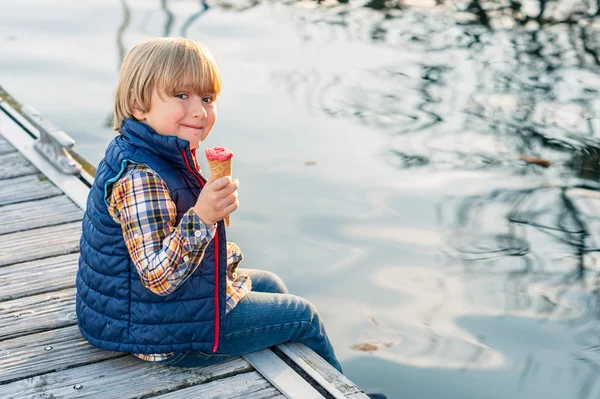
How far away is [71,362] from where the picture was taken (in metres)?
2.58

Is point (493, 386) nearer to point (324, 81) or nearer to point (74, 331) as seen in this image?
point (74, 331)

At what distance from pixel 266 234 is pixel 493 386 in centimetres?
167

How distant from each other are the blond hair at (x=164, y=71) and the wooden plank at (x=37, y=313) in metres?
0.89

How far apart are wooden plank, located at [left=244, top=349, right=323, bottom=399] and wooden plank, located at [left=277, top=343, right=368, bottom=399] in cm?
4

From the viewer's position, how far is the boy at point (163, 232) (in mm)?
2252

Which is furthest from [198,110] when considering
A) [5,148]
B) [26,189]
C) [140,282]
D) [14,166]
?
[5,148]

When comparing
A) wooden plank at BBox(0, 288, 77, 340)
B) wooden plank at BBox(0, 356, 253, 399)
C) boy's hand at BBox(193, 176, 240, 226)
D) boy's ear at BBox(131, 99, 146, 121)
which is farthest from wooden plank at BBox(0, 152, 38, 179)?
boy's hand at BBox(193, 176, 240, 226)

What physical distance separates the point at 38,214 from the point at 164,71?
167 cm

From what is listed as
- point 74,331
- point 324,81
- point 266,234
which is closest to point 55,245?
point 74,331

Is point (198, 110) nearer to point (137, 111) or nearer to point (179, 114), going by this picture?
point (179, 114)

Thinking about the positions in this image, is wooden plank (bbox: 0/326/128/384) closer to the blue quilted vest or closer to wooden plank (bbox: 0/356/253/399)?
wooden plank (bbox: 0/356/253/399)

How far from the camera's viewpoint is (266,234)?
461 cm

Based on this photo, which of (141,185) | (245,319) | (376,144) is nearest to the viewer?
(141,185)

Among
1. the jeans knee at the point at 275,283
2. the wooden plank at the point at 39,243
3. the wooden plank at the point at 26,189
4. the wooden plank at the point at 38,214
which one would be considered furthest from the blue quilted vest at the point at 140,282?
the wooden plank at the point at 26,189
